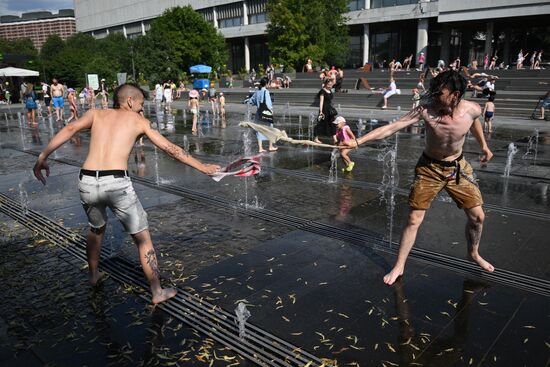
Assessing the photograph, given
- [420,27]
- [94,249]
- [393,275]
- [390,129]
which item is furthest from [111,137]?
[420,27]

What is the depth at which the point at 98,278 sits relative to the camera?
14.2 ft

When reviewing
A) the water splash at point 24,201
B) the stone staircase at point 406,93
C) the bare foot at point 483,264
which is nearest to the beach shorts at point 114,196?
the bare foot at point 483,264

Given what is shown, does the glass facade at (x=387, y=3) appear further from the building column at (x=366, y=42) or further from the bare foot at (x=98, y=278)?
the bare foot at (x=98, y=278)

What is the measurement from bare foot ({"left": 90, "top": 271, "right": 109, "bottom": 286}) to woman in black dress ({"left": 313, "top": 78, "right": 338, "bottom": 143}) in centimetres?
662

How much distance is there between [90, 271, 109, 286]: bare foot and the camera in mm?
4266

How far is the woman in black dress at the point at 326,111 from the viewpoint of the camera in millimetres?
10430

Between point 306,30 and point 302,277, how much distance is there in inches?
1426

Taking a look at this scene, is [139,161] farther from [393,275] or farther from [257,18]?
[257,18]

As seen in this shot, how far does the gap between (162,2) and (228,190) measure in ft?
240

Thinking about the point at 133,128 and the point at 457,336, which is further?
the point at 133,128

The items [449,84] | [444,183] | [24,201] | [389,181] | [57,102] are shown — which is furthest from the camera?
[57,102]

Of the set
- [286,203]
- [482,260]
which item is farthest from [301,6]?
[482,260]

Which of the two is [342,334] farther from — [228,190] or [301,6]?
[301,6]

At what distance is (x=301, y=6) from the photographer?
3672cm
